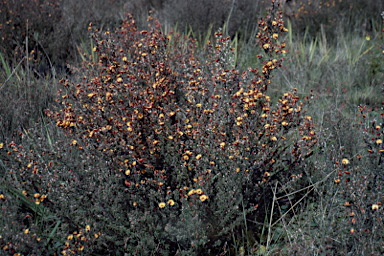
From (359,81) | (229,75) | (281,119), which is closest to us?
(281,119)

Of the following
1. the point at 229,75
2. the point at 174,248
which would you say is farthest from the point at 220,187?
the point at 229,75

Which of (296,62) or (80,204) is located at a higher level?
(296,62)

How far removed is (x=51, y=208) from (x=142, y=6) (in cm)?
587

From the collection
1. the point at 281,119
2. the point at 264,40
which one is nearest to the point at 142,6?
the point at 264,40

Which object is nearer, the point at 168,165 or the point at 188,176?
the point at 188,176

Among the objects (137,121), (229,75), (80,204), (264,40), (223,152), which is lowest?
(80,204)

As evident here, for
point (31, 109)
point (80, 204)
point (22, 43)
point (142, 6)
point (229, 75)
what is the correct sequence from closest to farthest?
point (80, 204) < point (229, 75) < point (31, 109) < point (22, 43) < point (142, 6)

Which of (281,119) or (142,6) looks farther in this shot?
(142,6)

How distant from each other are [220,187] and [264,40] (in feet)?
3.71

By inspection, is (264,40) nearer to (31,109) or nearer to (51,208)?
(51,208)

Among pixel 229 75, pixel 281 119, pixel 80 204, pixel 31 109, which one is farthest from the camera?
pixel 31 109

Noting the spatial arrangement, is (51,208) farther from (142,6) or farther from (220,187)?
(142,6)

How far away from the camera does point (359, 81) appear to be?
3787mm

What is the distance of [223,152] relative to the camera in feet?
6.11
